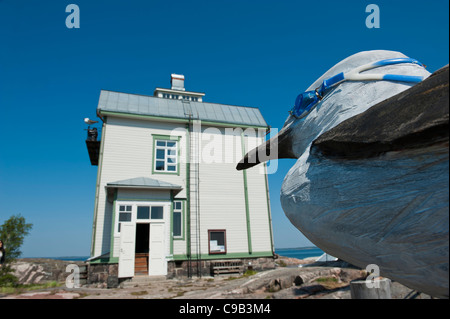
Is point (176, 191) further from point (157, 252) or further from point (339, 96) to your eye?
point (339, 96)

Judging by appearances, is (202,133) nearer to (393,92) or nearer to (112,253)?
(112,253)

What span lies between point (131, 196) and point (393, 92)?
12.9 metres

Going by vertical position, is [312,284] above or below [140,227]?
below

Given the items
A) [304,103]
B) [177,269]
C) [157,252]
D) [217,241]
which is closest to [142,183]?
[157,252]

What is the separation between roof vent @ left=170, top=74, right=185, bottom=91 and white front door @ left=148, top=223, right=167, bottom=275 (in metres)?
10.1

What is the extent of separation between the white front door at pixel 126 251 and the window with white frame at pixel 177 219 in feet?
7.93

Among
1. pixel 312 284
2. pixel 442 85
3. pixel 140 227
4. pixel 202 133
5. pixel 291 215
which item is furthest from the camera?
pixel 140 227

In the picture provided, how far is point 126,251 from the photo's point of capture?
12297mm

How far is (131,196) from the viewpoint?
1320 cm

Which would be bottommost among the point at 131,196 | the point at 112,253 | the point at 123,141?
the point at 112,253

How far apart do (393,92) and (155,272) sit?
12751 millimetres
